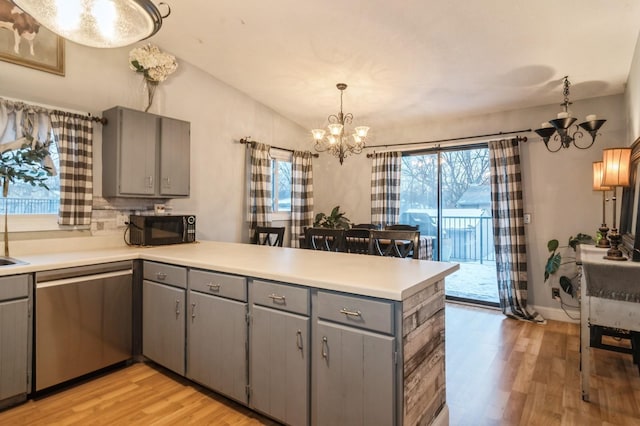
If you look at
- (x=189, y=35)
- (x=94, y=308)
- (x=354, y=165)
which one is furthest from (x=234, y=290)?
(x=354, y=165)

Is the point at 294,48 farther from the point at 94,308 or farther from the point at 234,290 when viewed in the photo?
the point at 94,308

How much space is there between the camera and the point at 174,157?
3363mm

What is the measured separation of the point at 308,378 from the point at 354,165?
4041 millimetres

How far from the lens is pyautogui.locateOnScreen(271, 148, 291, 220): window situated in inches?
197

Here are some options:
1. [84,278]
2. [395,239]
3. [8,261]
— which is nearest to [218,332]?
[84,278]

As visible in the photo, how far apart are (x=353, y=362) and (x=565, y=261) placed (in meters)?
3.44

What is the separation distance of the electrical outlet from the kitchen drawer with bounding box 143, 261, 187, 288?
82 centimetres

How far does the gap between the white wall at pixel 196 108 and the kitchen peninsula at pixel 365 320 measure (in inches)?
59.9

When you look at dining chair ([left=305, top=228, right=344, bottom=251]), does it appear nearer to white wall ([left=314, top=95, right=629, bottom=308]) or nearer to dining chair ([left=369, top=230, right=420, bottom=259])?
dining chair ([left=369, top=230, right=420, bottom=259])

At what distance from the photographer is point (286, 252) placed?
2662mm

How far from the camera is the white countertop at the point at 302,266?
159 centimetres

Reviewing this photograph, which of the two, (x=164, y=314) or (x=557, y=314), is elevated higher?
(x=164, y=314)

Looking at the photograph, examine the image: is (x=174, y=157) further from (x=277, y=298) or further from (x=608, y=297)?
(x=608, y=297)

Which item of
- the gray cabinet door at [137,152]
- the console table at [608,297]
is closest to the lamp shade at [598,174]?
the console table at [608,297]
